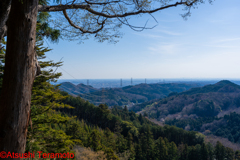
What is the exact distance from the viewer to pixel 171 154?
27641 mm


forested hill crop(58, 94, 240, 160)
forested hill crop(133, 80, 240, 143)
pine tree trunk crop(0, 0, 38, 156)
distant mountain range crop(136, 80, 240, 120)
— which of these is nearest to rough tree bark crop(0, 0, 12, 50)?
pine tree trunk crop(0, 0, 38, 156)

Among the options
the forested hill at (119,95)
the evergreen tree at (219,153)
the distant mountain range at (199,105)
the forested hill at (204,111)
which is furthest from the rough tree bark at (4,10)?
the forested hill at (119,95)

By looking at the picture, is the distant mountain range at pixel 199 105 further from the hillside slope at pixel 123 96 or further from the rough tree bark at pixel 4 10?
the rough tree bark at pixel 4 10

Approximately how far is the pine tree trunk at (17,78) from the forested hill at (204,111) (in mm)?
80051

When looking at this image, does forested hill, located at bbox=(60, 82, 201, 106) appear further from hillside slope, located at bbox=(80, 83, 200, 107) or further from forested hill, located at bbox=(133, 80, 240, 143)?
forested hill, located at bbox=(133, 80, 240, 143)

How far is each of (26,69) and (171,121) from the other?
89.0m

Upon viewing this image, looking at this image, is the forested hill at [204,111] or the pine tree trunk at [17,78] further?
the forested hill at [204,111]

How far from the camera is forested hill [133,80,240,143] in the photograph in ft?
229

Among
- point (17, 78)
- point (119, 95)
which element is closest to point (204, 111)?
point (119, 95)

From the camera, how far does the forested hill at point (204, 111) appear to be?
6969 centimetres

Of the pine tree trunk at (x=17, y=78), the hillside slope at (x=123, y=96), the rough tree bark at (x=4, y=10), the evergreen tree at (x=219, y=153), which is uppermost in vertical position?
the rough tree bark at (x=4, y=10)

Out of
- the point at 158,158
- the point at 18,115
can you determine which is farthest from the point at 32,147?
the point at 158,158

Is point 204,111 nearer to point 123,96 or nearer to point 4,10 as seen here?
point 123,96

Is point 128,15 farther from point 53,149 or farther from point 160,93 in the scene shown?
point 160,93
